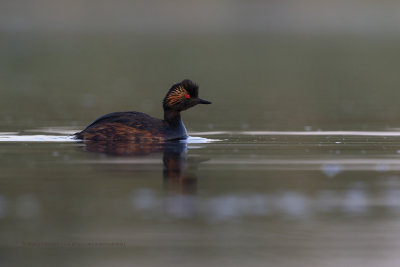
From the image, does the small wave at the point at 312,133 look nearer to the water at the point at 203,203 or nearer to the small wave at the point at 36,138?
the water at the point at 203,203

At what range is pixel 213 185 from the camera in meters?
13.8

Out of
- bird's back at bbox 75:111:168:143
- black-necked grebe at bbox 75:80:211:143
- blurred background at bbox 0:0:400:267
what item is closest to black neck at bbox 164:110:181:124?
black-necked grebe at bbox 75:80:211:143

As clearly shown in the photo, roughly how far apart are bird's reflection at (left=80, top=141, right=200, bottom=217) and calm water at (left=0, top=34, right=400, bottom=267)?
0.03 metres

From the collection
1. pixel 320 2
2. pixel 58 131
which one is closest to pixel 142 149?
pixel 58 131

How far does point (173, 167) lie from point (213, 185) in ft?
5.69

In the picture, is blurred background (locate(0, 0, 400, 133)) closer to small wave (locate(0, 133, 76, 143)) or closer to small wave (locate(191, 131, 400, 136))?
small wave (locate(191, 131, 400, 136))

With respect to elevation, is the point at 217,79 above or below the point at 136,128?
above

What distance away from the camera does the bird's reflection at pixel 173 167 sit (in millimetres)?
12406

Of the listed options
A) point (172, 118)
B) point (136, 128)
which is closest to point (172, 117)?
point (172, 118)

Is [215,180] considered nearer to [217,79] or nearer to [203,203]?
[203,203]

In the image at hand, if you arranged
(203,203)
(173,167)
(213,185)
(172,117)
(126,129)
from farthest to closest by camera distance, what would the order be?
(172,117)
(126,129)
(173,167)
(213,185)
(203,203)

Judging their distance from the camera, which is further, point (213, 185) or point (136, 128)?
point (136, 128)

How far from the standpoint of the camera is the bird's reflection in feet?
40.7

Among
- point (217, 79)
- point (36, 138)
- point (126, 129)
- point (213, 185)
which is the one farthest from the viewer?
point (217, 79)
